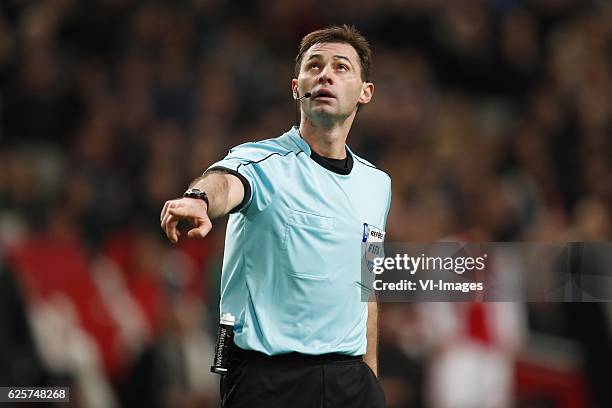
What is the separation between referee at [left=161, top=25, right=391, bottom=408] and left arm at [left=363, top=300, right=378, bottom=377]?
0.23m

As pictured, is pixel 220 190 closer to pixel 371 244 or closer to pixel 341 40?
pixel 371 244

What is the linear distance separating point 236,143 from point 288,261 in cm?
582

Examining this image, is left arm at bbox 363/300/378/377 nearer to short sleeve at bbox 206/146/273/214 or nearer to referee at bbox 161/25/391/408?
referee at bbox 161/25/391/408

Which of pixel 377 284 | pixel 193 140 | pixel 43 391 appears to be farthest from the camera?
pixel 193 140

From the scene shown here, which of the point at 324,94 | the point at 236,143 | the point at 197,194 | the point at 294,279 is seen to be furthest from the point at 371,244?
the point at 236,143

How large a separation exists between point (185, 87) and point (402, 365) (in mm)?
3523

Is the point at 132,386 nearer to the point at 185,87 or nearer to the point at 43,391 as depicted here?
the point at 43,391

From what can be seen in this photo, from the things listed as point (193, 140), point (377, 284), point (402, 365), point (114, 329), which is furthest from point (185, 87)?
point (377, 284)

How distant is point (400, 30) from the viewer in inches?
427

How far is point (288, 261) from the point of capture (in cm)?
362

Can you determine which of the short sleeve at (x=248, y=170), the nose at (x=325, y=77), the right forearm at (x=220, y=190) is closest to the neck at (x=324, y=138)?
the nose at (x=325, y=77)

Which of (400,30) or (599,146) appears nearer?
(599,146)

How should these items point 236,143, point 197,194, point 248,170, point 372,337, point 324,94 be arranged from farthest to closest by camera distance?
point 236,143 → point 372,337 → point 324,94 → point 248,170 → point 197,194

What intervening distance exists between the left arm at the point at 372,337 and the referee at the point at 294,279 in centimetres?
23
